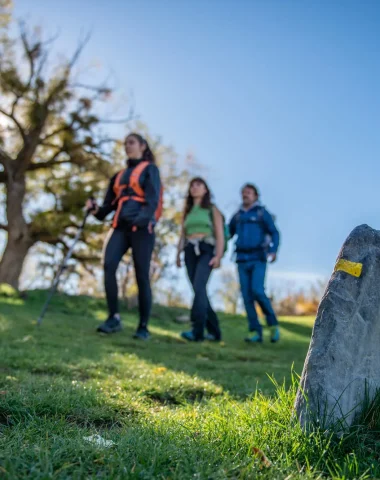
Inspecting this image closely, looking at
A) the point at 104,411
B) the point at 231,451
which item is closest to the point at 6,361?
the point at 104,411

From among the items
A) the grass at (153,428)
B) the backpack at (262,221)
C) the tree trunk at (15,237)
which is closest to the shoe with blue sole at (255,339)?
the backpack at (262,221)

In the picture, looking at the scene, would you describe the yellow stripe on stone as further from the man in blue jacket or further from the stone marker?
the man in blue jacket

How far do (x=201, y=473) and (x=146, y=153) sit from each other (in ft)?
20.1

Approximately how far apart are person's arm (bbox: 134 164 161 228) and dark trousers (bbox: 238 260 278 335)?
2622mm

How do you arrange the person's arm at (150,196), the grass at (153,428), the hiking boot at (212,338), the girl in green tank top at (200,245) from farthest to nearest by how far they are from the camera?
the hiking boot at (212,338), the girl in green tank top at (200,245), the person's arm at (150,196), the grass at (153,428)

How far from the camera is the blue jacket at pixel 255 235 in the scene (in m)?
8.65

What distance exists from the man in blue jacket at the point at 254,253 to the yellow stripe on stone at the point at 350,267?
20.3 feet

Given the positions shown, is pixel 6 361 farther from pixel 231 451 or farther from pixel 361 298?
pixel 361 298

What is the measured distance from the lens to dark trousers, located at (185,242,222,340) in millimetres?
7449

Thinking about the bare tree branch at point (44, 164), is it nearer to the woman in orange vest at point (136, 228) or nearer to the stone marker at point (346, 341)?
the woman in orange vest at point (136, 228)

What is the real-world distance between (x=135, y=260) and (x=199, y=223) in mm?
1522

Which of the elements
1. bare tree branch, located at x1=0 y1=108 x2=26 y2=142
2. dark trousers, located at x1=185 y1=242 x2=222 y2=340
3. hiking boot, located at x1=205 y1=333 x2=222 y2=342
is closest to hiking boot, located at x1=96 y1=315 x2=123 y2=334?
dark trousers, located at x1=185 y1=242 x2=222 y2=340

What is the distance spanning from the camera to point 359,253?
2391 mm

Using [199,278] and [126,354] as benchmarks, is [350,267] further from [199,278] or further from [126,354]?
[199,278]
